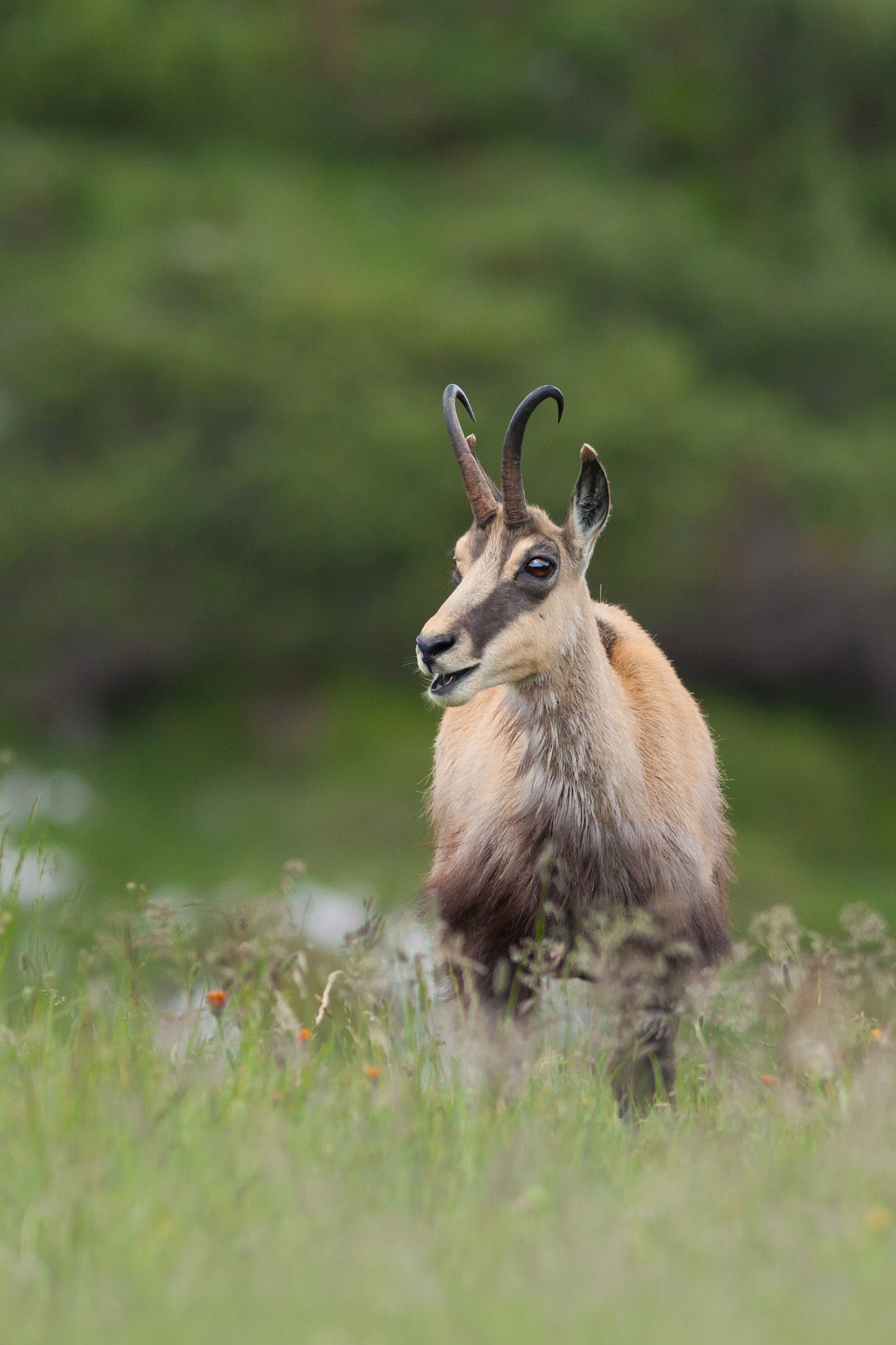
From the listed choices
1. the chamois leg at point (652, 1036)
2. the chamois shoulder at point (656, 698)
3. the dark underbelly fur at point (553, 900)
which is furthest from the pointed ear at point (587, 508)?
the chamois leg at point (652, 1036)

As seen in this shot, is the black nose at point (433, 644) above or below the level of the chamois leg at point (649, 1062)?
above

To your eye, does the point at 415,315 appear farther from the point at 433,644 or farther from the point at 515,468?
the point at 433,644

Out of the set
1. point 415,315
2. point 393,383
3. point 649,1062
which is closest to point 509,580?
point 649,1062

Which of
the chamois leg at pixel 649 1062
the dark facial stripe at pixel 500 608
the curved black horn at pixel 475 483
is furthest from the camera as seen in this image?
the curved black horn at pixel 475 483

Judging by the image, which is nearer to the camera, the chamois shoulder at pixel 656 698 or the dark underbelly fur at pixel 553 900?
the dark underbelly fur at pixel 553 900

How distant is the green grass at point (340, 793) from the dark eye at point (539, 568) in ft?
37.9

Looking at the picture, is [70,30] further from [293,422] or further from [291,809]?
[291,809]

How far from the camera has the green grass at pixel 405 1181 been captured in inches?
102

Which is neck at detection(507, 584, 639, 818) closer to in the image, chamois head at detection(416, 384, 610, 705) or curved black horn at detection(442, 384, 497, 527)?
chamois head at detection(416, 384, 610, 705)

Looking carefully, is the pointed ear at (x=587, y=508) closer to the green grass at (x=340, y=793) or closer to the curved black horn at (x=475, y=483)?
the curved black horn at (x=475, y=483)

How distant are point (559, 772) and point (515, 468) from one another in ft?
3.69

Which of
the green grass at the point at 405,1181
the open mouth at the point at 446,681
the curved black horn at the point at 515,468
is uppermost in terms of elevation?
the curved black horn at the point at 515,468

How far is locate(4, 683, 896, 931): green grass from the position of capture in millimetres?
17797

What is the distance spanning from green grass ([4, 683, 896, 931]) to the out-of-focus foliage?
0.71 meters
